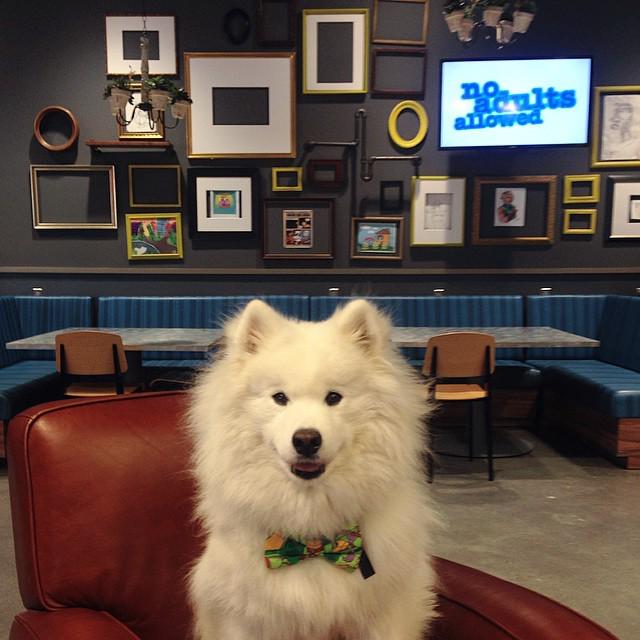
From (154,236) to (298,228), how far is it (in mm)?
1373

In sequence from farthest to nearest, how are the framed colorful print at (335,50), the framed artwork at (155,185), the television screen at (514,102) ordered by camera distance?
the framed artwork at (155,185), the framed colorful print at (335,50), the television screen at (514,102)

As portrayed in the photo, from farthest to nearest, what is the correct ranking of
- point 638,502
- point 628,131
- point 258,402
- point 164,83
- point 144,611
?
1. point 628,131
2. point 164,83
3. point 638,502
4. point 144,611
5. point 258,402

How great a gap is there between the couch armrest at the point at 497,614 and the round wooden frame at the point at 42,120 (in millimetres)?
5171

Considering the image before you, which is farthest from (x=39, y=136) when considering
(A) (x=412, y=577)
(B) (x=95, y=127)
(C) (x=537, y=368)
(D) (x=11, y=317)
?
(A) (x=412, y=577)

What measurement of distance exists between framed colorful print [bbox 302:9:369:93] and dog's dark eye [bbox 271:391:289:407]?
4615mm

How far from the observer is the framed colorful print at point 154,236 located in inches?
209

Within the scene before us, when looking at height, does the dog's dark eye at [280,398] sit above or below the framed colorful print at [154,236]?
below

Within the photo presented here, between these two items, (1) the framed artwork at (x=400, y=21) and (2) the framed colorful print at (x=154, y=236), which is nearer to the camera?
(1) the framed artwork at (x=400, y=21)

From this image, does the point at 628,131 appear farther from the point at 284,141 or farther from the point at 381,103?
the point at 284,141

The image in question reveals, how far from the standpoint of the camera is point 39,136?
521 centimetres

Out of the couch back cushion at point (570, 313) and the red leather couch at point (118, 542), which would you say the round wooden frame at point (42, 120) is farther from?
the red leather couch at point (118, 542)

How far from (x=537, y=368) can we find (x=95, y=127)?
456cm

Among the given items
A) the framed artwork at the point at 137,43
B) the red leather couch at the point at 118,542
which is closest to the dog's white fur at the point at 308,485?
the red leather couch at the point at 118,542

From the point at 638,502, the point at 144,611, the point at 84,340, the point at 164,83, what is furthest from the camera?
the point at 164,83
